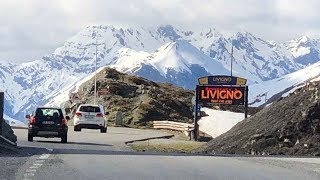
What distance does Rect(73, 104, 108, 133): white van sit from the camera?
5210 cm

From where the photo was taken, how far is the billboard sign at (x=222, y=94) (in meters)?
51.2

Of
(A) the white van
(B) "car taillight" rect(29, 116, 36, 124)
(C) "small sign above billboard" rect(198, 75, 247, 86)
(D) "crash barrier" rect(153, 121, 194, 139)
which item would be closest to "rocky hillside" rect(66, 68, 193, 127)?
(D) "crash barrier" rect(153, 121, 194, 139)

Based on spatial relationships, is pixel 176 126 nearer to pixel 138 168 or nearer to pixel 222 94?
pixel 222 94

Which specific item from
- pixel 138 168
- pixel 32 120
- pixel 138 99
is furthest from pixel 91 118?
pixel 138 168

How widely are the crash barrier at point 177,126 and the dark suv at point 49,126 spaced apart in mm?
16183

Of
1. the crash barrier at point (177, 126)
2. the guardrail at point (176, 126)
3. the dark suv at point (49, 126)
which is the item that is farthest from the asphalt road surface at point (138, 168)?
the guardrail at point (176, 126)

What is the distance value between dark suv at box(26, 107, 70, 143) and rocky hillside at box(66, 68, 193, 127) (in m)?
33.8

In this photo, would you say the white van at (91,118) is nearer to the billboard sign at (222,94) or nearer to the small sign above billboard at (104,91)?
the billboard sign at (222,94)

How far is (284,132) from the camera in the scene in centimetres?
3350

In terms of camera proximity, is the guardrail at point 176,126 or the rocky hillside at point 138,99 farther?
the rocky hillside at point 138,99

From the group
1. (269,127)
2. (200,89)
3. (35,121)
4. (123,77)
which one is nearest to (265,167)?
(269,127)

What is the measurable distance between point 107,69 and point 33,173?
79141 mm

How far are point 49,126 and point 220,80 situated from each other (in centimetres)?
1767

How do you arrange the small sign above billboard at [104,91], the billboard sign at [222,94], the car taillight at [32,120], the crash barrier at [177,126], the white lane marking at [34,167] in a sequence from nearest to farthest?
the white lane marking at [34,167], the car taillight at [32,120], the billboard sign at [222,94], the crash barrier at [177,126], the small sign above billboard at [104,91]
